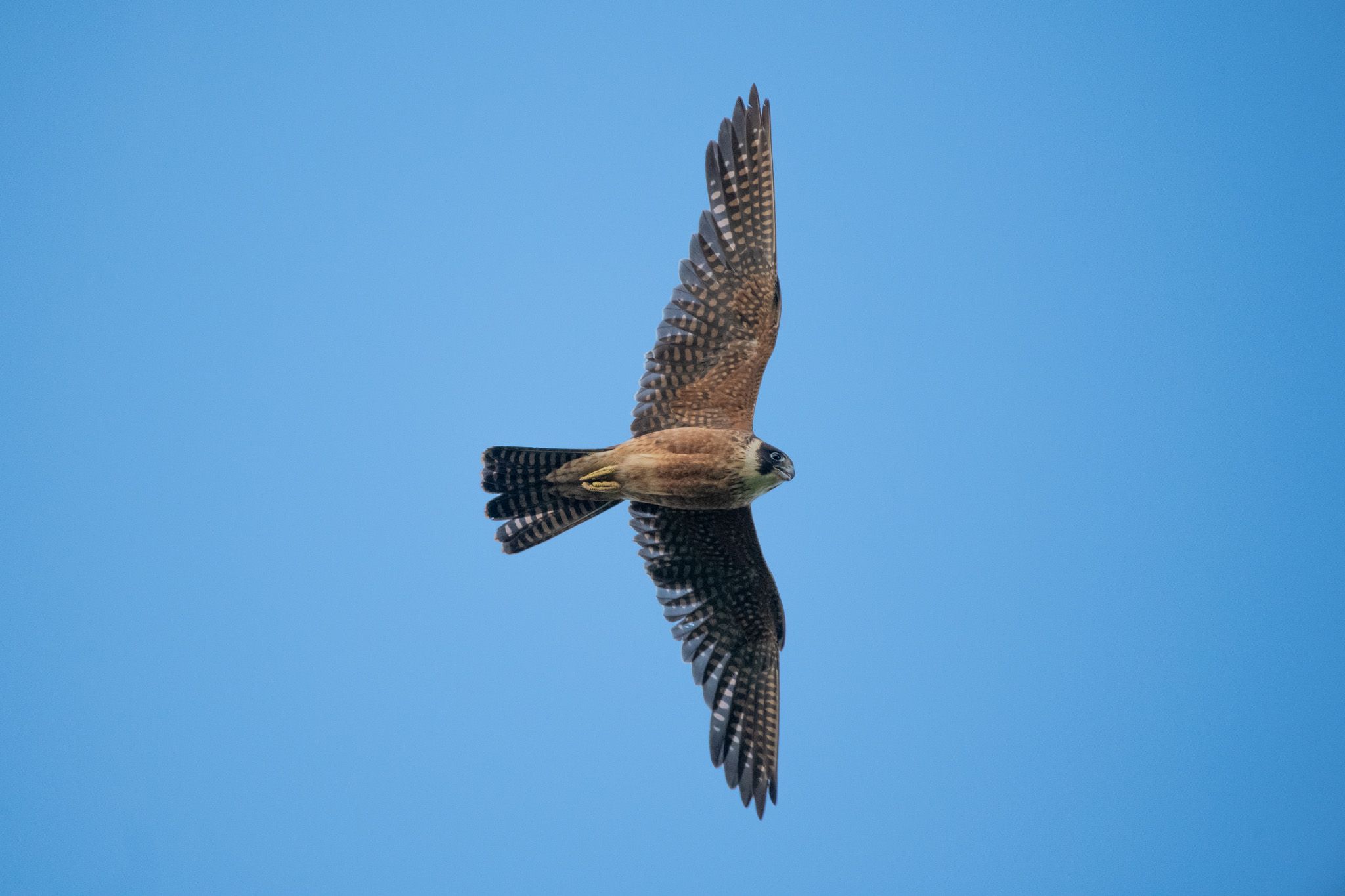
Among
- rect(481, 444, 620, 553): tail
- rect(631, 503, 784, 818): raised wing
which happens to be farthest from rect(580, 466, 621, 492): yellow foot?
rect(631, 503, 784, 818): raised wing

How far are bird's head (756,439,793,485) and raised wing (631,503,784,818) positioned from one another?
65cm

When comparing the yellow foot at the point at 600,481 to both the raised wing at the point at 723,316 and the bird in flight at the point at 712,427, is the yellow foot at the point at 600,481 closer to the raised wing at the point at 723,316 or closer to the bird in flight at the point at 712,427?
the bird in flight at the point at 712,427

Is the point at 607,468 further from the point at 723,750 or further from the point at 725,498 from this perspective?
the point at 723,750

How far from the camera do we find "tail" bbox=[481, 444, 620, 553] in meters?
9.28

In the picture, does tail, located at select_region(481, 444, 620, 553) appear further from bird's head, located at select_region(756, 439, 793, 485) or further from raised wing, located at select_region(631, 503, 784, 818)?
bird's head, located at select_region(756, 439, 793, 485)

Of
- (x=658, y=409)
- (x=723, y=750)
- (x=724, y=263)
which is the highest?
(x=724, y=263)

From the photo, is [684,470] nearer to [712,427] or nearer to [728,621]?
[712,427]

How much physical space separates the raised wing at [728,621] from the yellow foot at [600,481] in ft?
2.22

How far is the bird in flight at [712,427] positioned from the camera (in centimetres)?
908

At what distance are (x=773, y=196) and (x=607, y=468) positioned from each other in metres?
2.43

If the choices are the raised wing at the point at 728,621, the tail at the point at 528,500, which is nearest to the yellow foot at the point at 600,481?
the tail at the point at 528,500

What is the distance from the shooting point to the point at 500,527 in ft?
31.0

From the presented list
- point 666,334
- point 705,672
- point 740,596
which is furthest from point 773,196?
point 705,672

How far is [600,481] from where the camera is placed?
9.23 metres
